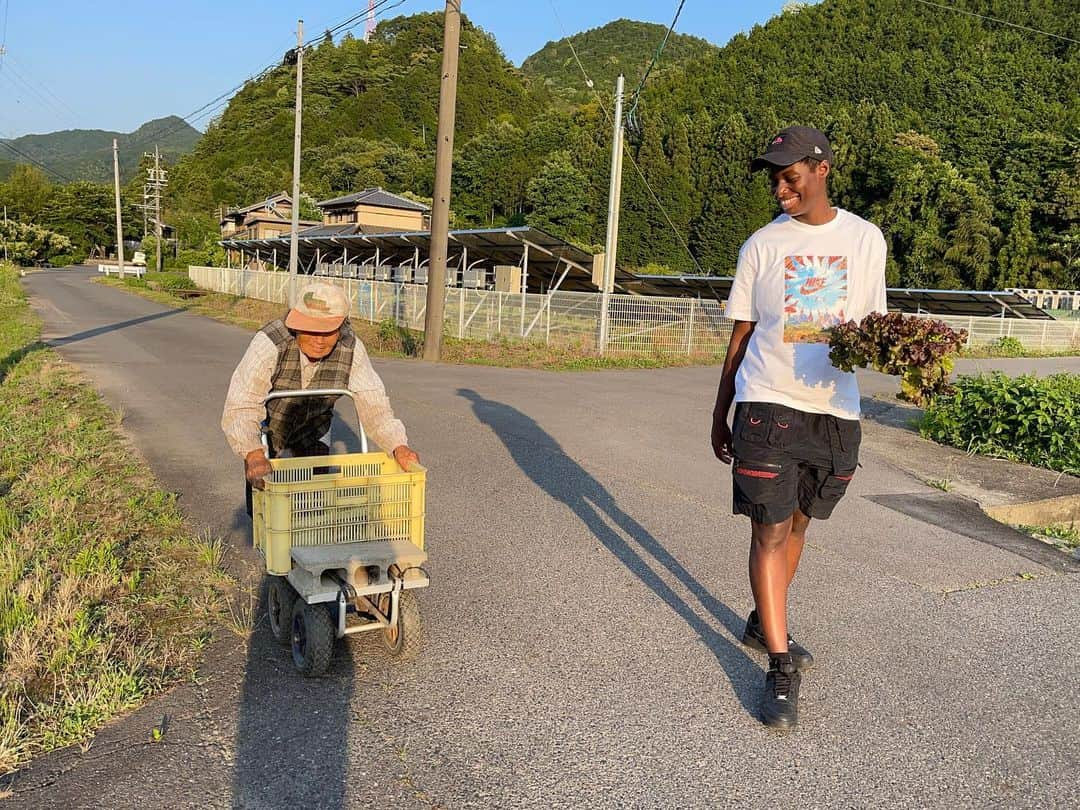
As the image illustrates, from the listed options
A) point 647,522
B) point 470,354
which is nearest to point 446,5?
point 470,354

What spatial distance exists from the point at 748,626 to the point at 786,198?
6.07ft

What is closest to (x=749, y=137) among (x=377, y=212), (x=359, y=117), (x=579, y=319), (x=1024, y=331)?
(x=377, y=212)

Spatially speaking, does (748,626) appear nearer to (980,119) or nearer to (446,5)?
(446,5)

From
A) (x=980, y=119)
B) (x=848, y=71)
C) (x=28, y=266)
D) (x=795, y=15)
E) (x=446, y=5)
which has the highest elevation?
(x=795, y=15)

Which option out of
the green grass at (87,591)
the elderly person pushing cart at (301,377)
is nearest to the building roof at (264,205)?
the green grass at (87,591)

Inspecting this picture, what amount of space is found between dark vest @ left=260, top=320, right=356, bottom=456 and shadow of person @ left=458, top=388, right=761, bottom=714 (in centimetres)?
195

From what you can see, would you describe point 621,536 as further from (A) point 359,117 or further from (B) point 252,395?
(A) point 359,117

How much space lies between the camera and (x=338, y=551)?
3.20 m

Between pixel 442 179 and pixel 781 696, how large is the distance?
14160 millimetres

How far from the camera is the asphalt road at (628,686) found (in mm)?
2604

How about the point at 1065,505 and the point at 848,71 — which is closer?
the point at 1065,505

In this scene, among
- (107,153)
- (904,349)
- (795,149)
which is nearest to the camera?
(904,349)

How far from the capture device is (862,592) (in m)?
4.46

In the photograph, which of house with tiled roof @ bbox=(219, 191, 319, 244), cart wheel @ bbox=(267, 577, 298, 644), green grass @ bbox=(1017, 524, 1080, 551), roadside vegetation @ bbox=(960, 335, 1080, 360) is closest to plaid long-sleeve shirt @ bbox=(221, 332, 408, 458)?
cart wheel @ bbox=(267, 577, 298, 644)
